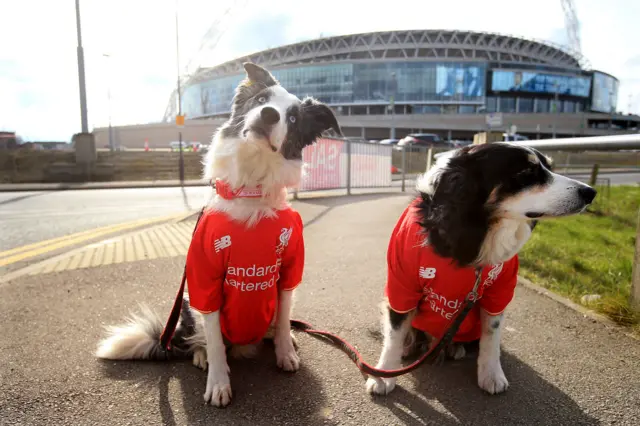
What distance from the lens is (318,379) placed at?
232 cm

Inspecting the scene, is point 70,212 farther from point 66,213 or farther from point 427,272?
point 427,272

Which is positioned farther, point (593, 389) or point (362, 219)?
point (362, 219)

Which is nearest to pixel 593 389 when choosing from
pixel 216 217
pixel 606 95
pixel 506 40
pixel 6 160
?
pixel 216 217

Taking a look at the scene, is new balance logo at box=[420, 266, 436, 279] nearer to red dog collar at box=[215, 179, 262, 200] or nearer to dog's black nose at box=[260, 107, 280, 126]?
red dog collar at box=[215, 179, 262, 200]

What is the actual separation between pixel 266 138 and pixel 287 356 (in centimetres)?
133

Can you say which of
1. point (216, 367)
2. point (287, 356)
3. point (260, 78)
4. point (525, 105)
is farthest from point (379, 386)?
point (525, 105)

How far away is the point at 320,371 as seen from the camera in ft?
7.89

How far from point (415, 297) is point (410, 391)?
0.51 metres

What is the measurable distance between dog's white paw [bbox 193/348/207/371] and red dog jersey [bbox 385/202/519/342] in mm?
1180

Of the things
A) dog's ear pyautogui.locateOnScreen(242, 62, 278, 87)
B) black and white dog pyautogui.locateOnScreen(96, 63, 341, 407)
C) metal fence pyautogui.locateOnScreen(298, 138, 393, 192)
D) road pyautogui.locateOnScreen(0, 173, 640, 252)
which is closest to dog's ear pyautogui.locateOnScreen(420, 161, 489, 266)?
black and white dog pyautogui.locateOnScreen(96, 63, 341, 407)

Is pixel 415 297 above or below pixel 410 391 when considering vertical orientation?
above

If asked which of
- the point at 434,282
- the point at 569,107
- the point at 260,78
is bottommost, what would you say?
the point at 434,282

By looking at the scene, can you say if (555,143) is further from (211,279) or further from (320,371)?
(211,279)

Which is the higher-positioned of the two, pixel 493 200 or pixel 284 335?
pixel 493 200
